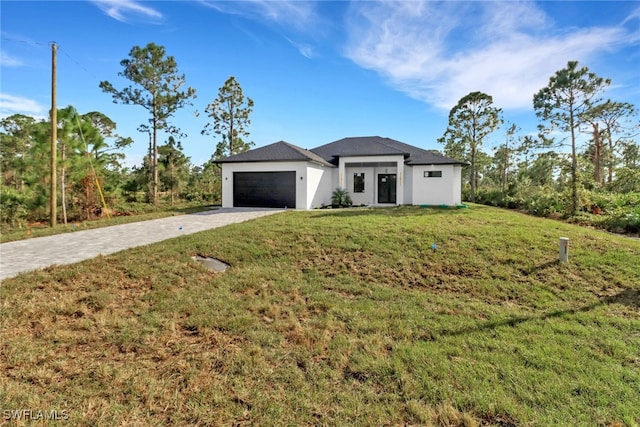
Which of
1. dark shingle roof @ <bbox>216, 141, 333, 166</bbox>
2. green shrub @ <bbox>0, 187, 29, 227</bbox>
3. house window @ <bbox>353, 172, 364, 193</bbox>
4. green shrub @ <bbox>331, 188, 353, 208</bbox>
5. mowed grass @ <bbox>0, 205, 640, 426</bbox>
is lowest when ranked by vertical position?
mowed grass @ <bbox>0, 205, 640, 426</bbox>

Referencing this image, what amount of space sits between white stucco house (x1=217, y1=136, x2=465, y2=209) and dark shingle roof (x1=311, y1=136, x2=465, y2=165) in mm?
57

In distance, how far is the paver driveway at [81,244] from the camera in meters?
6.63

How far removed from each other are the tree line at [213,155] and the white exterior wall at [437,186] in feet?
15.2

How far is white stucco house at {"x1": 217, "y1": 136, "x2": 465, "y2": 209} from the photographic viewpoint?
53.0 feet

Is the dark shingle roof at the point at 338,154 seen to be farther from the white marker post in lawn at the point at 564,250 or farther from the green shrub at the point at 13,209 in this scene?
the white marker post in lawn at the point at 564,250

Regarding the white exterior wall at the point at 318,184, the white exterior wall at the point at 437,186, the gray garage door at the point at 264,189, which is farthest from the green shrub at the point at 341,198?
the white exterior wall at the point at 437,186

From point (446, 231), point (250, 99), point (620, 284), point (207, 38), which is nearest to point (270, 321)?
point (446, 231)

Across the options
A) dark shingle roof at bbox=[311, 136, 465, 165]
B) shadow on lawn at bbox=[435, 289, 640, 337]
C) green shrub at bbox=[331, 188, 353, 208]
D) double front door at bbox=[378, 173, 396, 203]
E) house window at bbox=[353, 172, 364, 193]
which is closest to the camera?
shadow on lawn at bbox=[435, 289, 640, 337]

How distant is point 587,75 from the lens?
47.1 feet

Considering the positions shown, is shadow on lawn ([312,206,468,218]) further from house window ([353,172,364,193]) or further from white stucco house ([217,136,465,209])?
house window ([353,172,364,193])

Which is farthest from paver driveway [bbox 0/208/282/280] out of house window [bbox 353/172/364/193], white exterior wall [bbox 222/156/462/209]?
house window [bbox 353/172/364/193]

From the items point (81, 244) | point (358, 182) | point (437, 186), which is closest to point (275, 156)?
point (358, 182)

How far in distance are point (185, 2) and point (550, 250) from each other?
12.5 m

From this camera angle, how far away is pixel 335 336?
4086 mm
